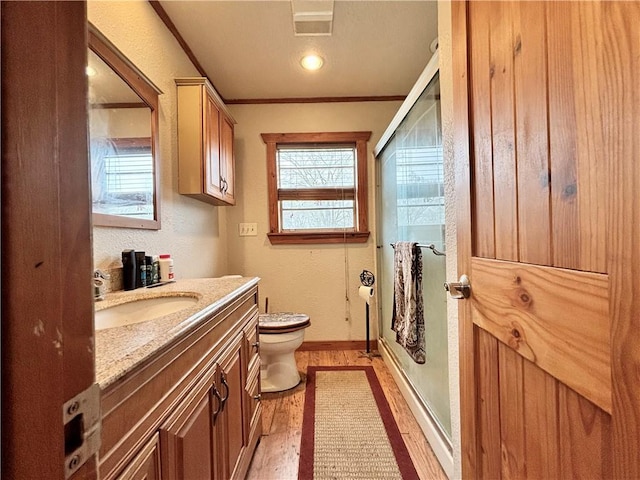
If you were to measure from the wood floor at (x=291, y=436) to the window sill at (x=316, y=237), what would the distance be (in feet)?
3.56

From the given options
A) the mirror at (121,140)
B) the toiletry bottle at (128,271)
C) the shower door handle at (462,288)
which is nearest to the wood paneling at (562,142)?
the shower door handle at (462,288)

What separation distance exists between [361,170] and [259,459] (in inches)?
87.2

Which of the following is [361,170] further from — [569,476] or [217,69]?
[569,476]

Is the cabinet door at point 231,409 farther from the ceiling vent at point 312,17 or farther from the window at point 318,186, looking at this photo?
the ceiling vent at point 312,17

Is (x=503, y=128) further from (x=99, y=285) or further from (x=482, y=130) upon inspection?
(x=99, y=285)

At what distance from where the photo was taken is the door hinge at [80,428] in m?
0.27

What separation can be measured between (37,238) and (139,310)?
1019 mm

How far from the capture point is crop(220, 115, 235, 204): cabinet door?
6.98ft

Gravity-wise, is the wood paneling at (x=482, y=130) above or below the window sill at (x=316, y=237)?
above

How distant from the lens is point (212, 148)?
75.9 inches

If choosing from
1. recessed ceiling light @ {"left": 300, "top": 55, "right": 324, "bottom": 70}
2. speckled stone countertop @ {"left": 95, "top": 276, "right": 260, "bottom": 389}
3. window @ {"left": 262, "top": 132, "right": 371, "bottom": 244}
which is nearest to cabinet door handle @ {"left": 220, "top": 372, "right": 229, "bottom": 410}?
speckled stone countertop @ {"left": 95, "top": 276, "right": 260, "bottom": 389}

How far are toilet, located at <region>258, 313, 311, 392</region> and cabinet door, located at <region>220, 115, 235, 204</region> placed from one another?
97 cm

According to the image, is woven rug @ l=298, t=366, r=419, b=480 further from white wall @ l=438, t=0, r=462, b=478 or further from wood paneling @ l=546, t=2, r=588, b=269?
wood paneling @ l=546, t=2, r=588, b=269

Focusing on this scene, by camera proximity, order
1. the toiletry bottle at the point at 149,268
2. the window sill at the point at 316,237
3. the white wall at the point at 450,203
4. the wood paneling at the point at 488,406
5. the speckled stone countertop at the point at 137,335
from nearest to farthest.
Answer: the speckled stone countertop at the point at 137,335, the wood paneling at the point at 488,406, the white wall at the point at 450,203, the toiletry bottle at the point at 149,268, the window sill at the point at 316,237
